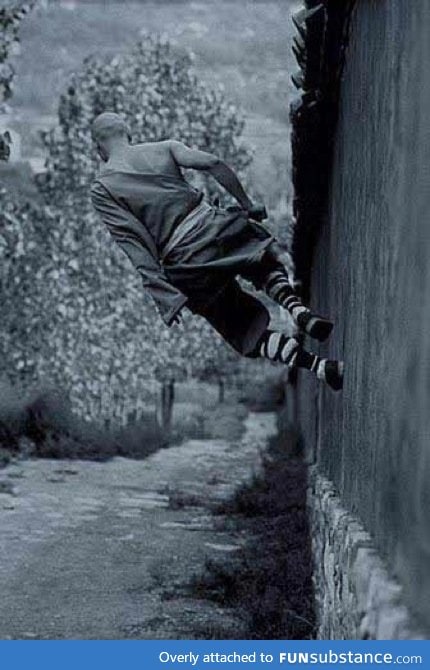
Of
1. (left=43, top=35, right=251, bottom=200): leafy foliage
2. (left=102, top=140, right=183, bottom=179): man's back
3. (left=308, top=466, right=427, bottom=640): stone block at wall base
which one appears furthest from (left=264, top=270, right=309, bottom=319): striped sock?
(left=43, top=35, right=251, bottom=200): leafy foliage

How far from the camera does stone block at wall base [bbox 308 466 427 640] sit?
3.27 meters

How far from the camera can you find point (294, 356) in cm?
593

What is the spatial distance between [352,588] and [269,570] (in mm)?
4093

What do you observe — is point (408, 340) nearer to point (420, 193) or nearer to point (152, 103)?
point (420, 193)

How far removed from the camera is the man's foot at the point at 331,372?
6.07m

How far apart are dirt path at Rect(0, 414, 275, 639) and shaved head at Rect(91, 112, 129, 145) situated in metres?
2.46

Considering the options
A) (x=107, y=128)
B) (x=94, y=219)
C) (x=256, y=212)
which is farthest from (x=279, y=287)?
(x=94, y=219)

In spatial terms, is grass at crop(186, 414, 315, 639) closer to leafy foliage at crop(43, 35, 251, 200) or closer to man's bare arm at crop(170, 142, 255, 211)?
man's bare arm at crop(170, 142, 255, 211)

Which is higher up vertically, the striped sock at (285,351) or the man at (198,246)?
the man at (198,246)

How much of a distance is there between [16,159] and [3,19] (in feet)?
39.1

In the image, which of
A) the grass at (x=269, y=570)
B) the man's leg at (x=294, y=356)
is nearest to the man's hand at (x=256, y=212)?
the man's leg at (x=294, y=356)

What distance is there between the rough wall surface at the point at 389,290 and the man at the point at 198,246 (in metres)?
0.36

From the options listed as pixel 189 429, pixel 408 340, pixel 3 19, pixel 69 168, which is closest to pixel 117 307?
pixel 69 168

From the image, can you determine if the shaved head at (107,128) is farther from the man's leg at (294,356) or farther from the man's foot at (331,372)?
the man's foot at (331,372)
